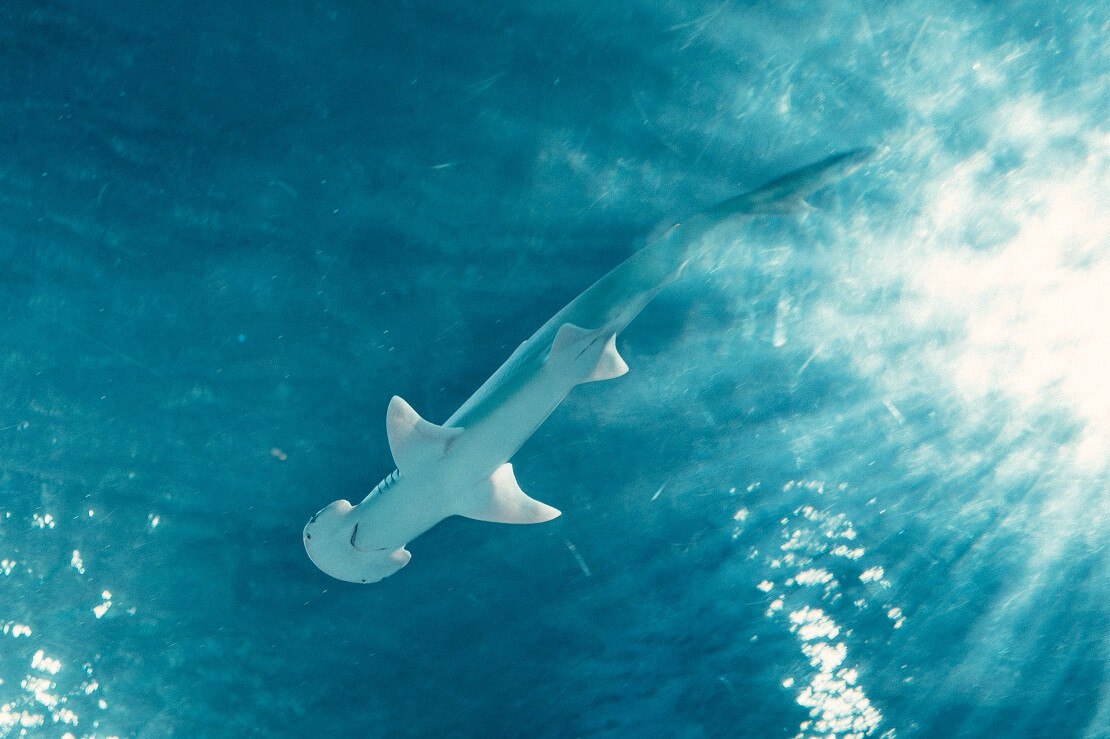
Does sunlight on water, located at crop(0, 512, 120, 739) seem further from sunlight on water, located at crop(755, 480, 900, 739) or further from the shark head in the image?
sunlight on water, located at crop(755, 480, 900, 739)

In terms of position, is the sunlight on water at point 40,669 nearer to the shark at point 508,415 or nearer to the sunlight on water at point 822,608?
the shark at point 508,415

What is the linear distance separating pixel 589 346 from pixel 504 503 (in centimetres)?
138

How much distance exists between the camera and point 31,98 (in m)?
4.72

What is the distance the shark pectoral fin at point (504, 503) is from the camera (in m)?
4.77

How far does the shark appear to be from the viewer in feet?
13.7

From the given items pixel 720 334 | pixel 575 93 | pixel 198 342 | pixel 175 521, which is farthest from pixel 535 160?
pixel 175 521

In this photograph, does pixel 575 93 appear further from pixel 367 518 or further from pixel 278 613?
pixel 278 613

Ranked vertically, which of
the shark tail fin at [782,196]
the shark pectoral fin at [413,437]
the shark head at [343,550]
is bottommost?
Result: the shark head at [343,550]

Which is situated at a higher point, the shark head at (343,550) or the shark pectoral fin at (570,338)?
the shark pectoral fin at (570,338)

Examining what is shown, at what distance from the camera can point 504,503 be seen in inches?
191

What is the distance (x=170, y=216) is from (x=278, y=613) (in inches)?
186

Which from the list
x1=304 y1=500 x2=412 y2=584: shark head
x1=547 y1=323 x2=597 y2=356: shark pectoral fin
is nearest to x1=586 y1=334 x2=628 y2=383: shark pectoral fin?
x1=547 y1=323 x2=597 y2=356: shark pectoral fin

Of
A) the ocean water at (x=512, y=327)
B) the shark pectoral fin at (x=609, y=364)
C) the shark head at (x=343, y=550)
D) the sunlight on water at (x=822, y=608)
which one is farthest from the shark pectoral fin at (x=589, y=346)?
the sunlight on water at (x=822, y=608)

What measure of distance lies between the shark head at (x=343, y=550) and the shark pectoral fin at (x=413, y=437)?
55 cm
